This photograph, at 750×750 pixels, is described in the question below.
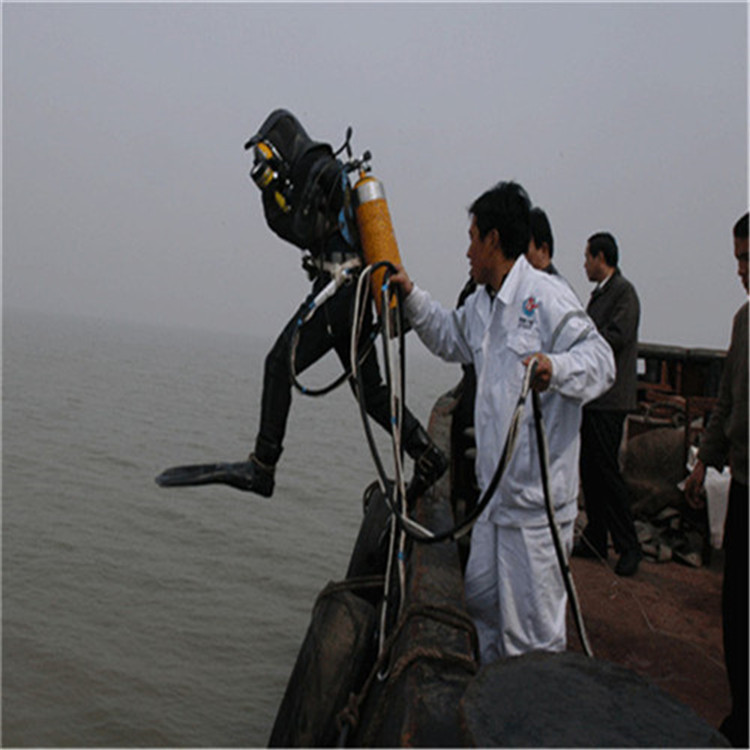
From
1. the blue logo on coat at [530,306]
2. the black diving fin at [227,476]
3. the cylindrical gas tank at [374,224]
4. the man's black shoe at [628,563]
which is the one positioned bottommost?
the man's black shoe at [628,563]

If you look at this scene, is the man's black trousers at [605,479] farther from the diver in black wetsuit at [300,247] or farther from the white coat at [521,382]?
the white coat at [521,382]

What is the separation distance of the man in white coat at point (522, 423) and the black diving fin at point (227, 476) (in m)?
1.06

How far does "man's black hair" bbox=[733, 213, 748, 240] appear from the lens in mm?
2373

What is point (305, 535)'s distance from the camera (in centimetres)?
1020

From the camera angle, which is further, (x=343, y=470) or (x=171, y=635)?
(x=343, y=470)

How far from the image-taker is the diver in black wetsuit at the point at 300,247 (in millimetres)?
3158

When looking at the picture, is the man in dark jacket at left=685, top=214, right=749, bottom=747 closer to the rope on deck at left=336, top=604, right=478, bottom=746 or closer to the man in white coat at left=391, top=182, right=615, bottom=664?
the man in white coat at left=391, top=182, right=615, bottom=664

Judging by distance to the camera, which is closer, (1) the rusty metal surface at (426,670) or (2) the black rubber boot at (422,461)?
(1) the rusty metal surface at (426,670)

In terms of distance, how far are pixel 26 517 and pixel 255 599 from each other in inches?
161

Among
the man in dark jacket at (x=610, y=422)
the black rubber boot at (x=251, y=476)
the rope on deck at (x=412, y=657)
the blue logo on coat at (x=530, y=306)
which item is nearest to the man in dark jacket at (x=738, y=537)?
the blue logo on coat at (x=530, y=306)

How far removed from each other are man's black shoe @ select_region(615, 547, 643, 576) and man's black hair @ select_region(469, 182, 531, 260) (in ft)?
8.09

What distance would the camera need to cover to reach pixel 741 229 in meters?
2.38

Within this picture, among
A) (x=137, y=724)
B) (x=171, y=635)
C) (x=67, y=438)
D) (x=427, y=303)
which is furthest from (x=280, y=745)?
(x=67, y=438)

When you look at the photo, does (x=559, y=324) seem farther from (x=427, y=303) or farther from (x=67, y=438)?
(x=67, y=438)
